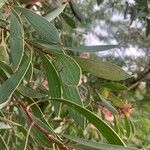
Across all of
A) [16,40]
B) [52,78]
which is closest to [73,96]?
[52,78]

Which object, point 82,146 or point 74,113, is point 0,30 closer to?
point 74,113

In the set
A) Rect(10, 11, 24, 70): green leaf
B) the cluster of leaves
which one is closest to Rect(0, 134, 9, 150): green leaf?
the cluster of leaves

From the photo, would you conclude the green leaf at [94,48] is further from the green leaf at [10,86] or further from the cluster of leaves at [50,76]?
the green leaf at [10,86]

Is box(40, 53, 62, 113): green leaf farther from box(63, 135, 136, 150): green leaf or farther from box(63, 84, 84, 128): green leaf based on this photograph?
box(63, 135, 136, 150): green leaf

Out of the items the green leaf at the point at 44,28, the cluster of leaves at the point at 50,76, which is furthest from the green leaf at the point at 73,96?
the green leaf at the point at 44,28

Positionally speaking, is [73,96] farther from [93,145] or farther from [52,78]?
[93,145]

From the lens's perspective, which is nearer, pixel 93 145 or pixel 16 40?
pixel 93 145
